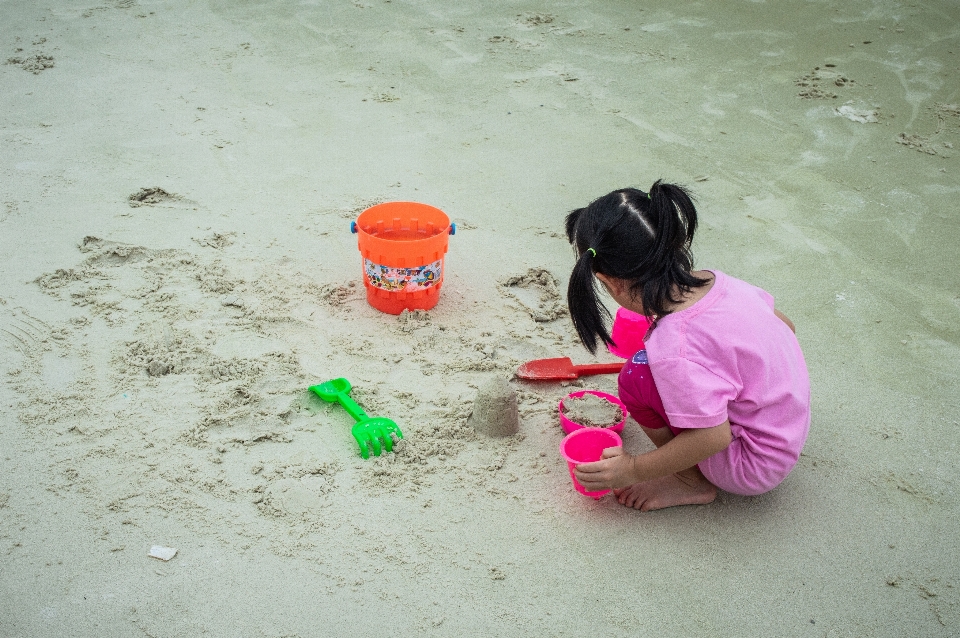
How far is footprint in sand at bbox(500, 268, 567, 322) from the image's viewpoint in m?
2.66

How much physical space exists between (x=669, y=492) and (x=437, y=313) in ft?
3.58

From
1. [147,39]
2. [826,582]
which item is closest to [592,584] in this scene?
[826,582]

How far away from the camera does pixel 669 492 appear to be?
6.19 feet

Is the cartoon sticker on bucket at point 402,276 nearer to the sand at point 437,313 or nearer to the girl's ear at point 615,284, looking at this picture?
the sand at point 437,313

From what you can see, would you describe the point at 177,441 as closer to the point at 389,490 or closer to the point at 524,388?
the point at 389,490

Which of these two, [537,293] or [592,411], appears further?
[537,293]

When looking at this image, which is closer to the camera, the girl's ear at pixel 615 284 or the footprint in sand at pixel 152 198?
the girl's ear at pixel 615 284

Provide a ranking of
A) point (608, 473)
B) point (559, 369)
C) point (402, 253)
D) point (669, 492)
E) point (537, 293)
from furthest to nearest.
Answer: point (537, 293) < point (402, 253) < point (559, 369) < point (669, 492) < point (608, 473)

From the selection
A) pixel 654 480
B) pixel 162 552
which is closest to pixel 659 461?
pixel 654 480

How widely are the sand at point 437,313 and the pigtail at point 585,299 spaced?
459mm

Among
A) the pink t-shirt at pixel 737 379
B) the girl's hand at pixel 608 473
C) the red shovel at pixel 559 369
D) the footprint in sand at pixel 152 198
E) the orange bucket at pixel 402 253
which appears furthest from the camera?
the footprint in sand at pixel 152 198

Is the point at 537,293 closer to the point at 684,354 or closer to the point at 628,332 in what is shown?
the point at 628,332

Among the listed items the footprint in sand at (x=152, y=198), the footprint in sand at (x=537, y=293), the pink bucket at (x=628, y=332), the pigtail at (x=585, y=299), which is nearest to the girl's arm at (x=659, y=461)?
the pigtail at (x=585, y=299)

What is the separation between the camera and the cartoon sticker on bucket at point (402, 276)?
251 cm
